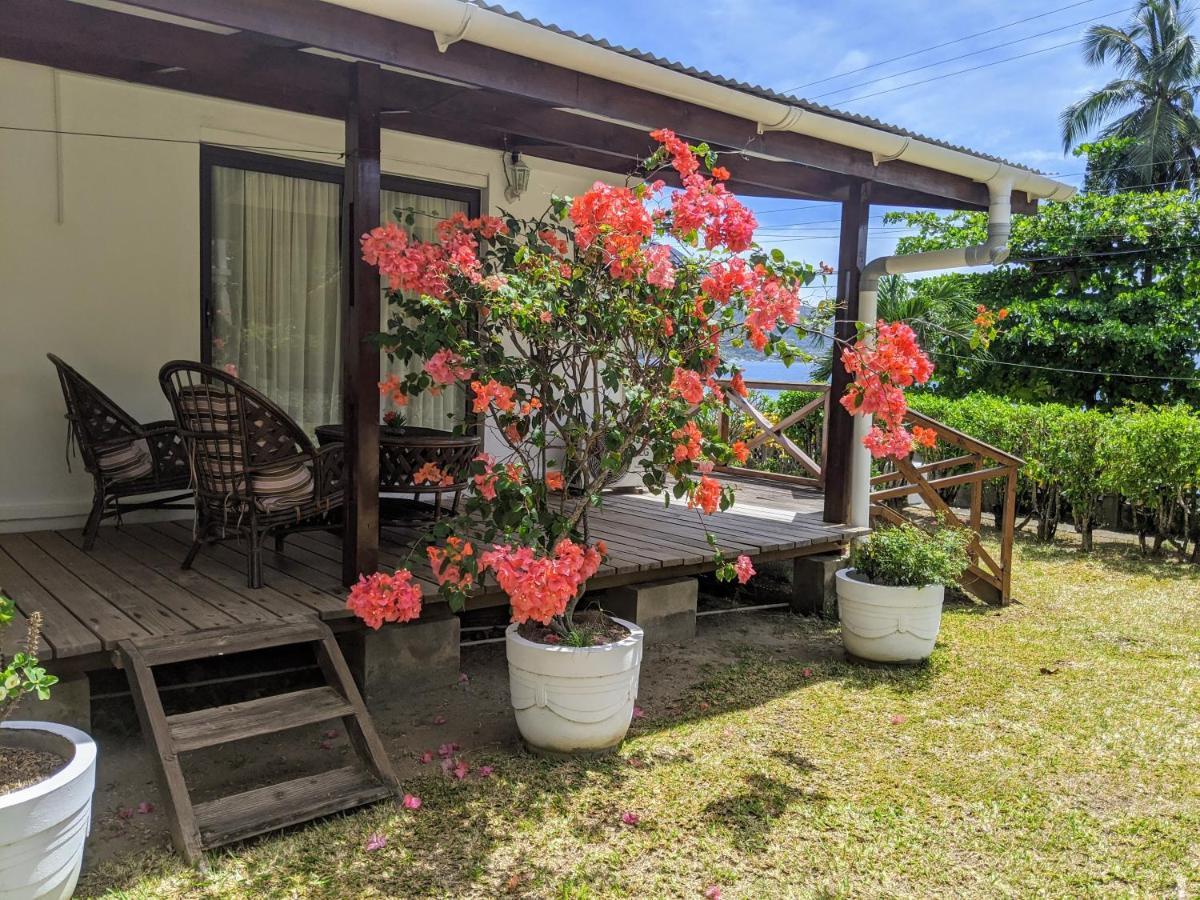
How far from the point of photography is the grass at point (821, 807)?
257cm

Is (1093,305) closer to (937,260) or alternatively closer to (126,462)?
(937,260)

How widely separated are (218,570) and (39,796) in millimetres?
1954

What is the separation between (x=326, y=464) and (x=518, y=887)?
78.8 inches

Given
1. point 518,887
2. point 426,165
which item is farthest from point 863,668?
point 426,165

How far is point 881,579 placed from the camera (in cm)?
446

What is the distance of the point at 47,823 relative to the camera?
2.15 meters

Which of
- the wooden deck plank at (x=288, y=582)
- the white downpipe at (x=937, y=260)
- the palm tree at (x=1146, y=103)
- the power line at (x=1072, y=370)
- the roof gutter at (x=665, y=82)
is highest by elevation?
the palm tree at (x=1146, y=103)

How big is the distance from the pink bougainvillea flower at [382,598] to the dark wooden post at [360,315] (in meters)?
0.46

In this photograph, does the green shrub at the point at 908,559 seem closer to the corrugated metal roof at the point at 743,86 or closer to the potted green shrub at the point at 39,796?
the corrugated metal roof at the point at 743,86

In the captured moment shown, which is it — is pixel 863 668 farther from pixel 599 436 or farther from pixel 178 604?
pixel 178 604

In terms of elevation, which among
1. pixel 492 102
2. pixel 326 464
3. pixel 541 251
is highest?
Result: pixel 492 102

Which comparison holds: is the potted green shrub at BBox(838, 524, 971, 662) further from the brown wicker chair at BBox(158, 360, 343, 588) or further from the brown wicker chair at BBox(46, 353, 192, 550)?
the brown wicker chair at BBox(46, 353, 192, 550)

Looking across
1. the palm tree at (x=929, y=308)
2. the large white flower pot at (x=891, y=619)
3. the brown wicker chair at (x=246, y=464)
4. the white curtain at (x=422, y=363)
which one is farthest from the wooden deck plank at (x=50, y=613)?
the palm tree at (x=929, y=308)

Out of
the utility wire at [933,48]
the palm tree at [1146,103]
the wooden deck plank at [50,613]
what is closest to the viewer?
the wooden deck plank at [50,613]
